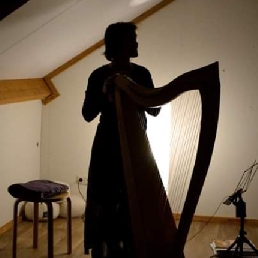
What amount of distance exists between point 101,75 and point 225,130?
6.72 ft

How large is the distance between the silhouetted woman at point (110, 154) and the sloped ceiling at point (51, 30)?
22.4 inches

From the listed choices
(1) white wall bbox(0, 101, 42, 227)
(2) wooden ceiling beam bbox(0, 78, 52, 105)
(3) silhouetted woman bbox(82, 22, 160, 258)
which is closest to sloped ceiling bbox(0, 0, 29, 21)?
(3) silhouetted woman bbox(82, 22, 160, 258)

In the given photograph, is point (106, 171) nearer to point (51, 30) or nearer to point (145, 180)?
point (145, 180)

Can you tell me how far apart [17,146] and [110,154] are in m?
1.85

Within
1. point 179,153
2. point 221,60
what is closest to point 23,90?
point 179,153

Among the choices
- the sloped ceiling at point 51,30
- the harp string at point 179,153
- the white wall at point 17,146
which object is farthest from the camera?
the white wall at point 17,146

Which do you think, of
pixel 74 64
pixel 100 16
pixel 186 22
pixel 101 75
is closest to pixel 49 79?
pixel 74 64

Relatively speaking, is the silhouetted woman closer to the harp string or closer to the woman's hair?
the woman's hair

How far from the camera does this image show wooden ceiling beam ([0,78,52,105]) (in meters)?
3.04

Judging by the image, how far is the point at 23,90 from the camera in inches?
131

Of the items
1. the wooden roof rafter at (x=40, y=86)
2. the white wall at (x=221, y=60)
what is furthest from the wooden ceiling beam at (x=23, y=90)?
the white wall at (x=221, y=60)

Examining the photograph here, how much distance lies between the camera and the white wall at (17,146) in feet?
10.7

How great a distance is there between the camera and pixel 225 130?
3676 millimetres

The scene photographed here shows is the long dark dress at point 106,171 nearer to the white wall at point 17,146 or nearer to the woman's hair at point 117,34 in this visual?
the woman's hair at point 117,34
